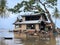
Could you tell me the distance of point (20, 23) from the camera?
1738 inches

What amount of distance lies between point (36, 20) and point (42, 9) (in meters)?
18.5

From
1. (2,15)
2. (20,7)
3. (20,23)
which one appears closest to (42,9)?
(20,7)

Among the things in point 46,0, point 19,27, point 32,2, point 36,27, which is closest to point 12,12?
point 32,2

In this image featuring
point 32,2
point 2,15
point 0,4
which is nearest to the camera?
point 32,2

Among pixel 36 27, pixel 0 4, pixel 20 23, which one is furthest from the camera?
pixel 20 23

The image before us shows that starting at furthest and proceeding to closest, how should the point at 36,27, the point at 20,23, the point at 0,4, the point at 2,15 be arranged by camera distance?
the point at 20,23, the point at 36,27, the point at 2,15, the point at 0,4

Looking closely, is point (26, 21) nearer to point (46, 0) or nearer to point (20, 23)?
point (20, 23)

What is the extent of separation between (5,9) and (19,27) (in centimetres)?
1816

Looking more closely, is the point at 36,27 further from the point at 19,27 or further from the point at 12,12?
the point at 12,12

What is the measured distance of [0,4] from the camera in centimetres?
2633

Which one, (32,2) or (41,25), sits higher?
(32,2)

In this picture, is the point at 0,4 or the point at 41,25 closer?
the point at 0,4

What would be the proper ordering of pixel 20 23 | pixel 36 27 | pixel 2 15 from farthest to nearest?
pixel 20 23 < pixel 36 27 < pixel 2 15

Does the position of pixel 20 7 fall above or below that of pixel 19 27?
above
